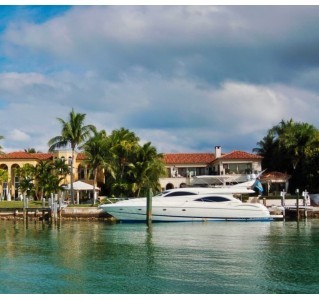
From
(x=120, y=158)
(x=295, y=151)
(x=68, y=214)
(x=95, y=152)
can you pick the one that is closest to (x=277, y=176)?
(x=295, y=151)

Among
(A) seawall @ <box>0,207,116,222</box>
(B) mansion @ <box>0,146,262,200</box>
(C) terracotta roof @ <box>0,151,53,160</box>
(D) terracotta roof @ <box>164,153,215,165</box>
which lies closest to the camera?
(A) seawall @ <box>0,207,116,222</box>

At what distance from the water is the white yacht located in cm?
491

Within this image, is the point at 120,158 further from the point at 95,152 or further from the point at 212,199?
the point at 212,199

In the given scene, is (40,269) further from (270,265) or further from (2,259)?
(270,265)

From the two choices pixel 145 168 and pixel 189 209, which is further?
pixel 145 168

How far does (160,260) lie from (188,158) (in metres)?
50.3

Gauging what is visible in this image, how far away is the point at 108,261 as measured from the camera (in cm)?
2469

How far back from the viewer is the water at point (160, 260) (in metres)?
19.3

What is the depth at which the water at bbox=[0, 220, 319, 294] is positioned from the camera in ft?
63.5

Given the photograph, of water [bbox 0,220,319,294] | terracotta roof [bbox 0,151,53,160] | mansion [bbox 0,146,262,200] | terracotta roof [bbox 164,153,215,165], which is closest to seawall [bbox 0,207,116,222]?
water [bbox 0,220,319,294]

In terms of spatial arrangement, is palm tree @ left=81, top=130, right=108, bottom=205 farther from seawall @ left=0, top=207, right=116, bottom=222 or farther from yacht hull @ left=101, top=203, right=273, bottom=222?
yacht hull @ left=101, top=203, right=273, bottom=222

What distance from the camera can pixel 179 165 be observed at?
7375 cm
